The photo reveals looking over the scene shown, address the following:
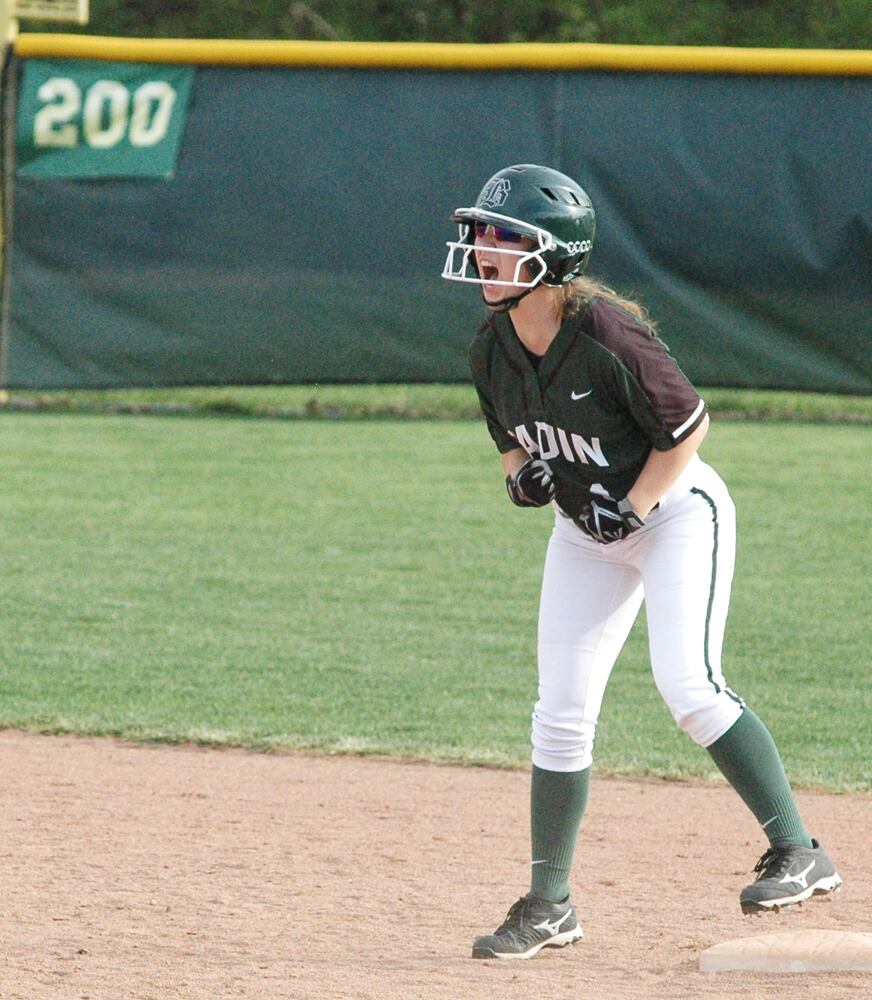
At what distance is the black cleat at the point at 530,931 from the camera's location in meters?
3.45

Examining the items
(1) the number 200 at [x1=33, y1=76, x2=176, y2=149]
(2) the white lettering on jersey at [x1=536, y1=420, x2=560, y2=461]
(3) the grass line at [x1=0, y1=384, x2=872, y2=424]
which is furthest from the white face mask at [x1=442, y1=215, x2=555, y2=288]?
(3) the grass line at [x1=0, y1=384, x2=872, y2=424]

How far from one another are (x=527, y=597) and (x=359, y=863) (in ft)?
11.4

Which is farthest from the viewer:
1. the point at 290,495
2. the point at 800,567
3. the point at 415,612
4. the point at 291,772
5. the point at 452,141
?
the point at 452,141

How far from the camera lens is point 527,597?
7.62m

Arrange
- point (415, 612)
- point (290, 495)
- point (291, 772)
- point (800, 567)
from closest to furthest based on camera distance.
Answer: point (291, 772)
point (415, 612)
point (800, 567)
point (290, 495)

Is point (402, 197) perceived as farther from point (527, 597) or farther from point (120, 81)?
point (527, 597)

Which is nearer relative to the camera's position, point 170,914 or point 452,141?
point 170,914

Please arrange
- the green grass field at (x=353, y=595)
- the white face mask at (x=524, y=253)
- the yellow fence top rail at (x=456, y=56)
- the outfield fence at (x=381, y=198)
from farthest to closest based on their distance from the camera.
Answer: the outfield fence at (x=381, y=198)
the yellow fence top rail at (x=456, y=56)
the green grass field at (x=353, y=595)
the white face mask at (x=524, y=253)

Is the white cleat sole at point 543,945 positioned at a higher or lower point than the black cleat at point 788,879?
lower

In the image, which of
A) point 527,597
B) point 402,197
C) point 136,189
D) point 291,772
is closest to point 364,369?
point 402,197

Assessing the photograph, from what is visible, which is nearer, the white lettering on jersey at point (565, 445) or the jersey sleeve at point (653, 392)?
the jersey sleeve at point (653, 392)

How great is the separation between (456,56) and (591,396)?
746 centimetres

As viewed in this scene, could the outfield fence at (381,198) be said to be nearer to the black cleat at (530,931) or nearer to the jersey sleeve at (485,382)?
the jersey sleeve at (485,382)

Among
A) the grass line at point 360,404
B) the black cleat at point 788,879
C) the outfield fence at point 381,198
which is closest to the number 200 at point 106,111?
the outfield fence at point 381,198
